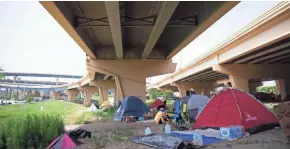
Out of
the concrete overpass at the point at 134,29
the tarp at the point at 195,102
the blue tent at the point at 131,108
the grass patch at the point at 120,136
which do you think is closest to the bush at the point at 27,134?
the grass patch at the point at 120,136

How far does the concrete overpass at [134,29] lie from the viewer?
940 centimetres

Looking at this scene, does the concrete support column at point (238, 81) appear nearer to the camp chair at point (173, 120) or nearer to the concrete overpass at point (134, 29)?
the concrete overpass at point (134, 29)

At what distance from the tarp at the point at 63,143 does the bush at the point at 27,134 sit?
38 cm

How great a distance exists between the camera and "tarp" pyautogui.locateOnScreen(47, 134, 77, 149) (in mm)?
7285

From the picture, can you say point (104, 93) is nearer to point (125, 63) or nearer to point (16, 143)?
point (125, 63)

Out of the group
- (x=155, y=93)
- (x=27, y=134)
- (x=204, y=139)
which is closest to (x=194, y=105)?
(x=204, y=139)

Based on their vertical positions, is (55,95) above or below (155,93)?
above

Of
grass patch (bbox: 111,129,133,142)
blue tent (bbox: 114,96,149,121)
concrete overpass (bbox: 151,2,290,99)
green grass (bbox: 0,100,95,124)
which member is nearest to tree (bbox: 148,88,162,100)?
green grass (bbox: 0,100,95,124)

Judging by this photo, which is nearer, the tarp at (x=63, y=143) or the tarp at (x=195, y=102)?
the tarp at (x=63, y=143)

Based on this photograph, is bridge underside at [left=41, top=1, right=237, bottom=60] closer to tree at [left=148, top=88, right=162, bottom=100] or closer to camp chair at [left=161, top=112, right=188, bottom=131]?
camp chair at [left=161, top=112, right=188, bottom=131]

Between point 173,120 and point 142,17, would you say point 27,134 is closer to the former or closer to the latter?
point 142,17

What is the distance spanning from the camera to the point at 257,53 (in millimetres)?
19375

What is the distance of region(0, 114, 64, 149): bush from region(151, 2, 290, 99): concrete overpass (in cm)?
1158

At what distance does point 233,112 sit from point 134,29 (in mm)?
7522
